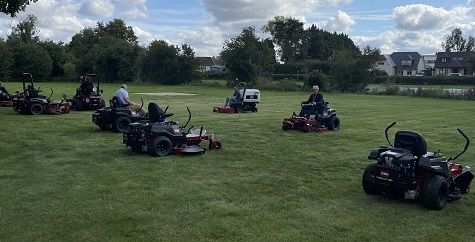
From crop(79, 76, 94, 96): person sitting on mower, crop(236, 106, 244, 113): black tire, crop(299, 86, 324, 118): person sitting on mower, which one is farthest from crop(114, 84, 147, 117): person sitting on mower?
crop(236, 106, 244, 113): black tire

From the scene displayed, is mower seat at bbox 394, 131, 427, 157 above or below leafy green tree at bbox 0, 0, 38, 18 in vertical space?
below

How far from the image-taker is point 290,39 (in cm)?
8775

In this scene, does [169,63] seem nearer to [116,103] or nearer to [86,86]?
[86,86]

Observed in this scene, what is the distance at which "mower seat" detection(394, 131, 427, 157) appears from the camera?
7.68 m

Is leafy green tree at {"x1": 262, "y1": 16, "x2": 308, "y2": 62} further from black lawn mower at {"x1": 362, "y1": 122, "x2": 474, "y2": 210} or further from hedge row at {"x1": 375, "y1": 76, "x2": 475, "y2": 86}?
black lawn mower at {"x1": 362, "y1": 122, "x2": 474, "y2": 210}

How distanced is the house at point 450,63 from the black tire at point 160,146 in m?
87.0

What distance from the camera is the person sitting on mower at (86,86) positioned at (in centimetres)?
2142

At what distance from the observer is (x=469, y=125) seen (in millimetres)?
Answer: 18906

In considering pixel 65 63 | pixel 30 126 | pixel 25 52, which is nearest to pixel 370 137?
pixel 30 126

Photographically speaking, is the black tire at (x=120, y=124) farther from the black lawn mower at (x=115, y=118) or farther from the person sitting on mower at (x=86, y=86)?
the person sitting on mower at (x=86, y=86)

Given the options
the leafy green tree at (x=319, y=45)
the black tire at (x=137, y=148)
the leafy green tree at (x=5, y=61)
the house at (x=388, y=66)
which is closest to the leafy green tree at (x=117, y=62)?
the leafy green tree at (x=5, y=61)

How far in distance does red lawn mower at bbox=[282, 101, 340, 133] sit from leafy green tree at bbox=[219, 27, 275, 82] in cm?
3485

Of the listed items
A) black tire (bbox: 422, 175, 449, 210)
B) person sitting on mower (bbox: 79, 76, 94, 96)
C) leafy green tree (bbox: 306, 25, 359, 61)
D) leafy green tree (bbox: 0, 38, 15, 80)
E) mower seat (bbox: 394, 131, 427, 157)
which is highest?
leafy green tree (bbox: 306, 25, 359, 61)

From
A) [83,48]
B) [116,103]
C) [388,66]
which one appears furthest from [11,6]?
[388,66]
